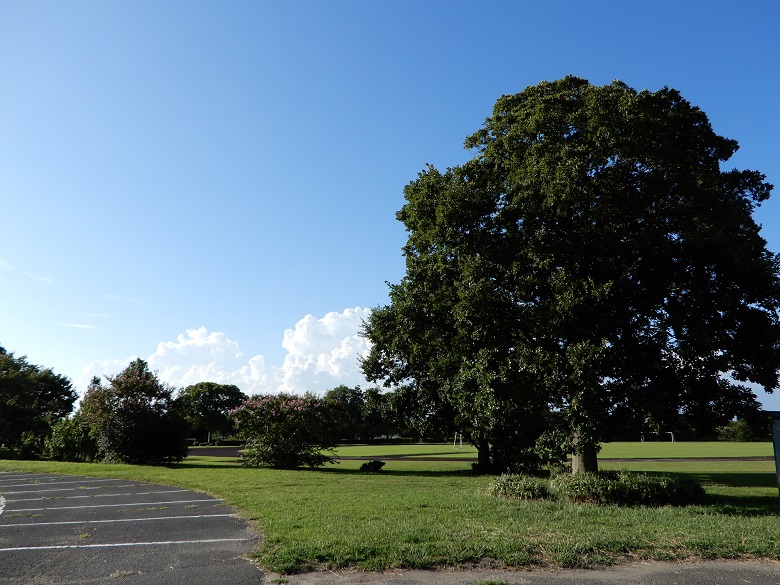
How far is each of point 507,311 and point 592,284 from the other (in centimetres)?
258

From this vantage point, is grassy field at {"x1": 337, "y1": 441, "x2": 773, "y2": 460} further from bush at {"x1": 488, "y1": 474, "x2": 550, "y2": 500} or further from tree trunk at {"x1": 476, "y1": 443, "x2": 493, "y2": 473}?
bush at {"x1": 488, "y1": 474, "x2": 550, "y2": 500}

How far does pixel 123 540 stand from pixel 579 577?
22.3 ft

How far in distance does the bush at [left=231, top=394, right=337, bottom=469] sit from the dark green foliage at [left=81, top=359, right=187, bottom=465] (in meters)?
4.54

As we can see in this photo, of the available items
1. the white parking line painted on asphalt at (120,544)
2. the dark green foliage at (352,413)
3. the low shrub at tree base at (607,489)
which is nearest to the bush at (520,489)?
the low shrub at tree base at (607,489)

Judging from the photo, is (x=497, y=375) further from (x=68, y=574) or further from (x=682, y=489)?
(x=68, y=574)

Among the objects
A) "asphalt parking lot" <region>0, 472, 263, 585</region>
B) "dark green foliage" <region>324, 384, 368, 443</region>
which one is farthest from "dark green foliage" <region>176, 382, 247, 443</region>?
"asphalt parking lot" <region>0, 472, 263, 585</region>

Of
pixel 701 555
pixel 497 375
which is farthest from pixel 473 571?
pixel 497 375

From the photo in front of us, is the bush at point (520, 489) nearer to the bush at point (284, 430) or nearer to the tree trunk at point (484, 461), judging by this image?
the tree trunk at point (484, 461)

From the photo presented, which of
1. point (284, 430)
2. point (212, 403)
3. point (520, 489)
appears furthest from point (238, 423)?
point (212, 403)

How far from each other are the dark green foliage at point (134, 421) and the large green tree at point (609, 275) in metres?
19.0

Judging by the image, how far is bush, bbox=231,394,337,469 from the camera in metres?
26.5

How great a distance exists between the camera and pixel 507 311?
15.5m

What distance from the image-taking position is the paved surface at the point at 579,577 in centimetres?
638

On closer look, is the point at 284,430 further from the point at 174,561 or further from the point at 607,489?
the point at 174,561
